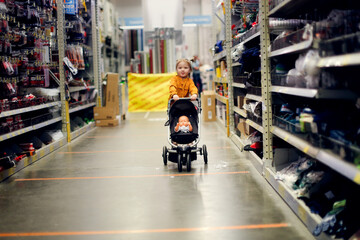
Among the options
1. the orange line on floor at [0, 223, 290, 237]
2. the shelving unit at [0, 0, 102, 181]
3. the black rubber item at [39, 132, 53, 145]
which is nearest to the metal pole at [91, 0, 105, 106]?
the shelving unit at [0, 0, 102, 181]

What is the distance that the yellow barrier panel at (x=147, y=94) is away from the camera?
13.0 meters

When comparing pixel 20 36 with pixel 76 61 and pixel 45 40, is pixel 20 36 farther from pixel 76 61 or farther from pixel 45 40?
pixel 76 61

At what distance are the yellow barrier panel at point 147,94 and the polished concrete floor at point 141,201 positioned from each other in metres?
7.11

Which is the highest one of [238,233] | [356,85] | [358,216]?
[356,85]

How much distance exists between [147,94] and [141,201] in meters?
9.51

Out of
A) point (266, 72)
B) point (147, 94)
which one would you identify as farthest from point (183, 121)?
point (147, 94)

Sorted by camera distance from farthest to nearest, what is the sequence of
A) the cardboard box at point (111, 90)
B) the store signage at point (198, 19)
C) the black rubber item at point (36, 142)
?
the store signage at point (198, 19), the cardboard box at point (111, 90), the black rubber item at point (36, 142)

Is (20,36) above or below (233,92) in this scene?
above

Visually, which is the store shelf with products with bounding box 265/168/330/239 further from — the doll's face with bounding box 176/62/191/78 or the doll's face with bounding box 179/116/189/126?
the doll's face with bounding box 176/62/191/78

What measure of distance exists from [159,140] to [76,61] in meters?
2.25

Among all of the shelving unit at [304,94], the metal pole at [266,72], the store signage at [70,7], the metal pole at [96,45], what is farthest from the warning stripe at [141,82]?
the metal pole at [266,72]

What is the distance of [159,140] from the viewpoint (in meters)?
7.02

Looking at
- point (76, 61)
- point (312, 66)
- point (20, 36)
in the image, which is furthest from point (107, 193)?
point (76, 61)

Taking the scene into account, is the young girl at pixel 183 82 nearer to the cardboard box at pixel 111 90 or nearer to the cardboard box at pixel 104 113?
the cardboard box at pixel 104 113
